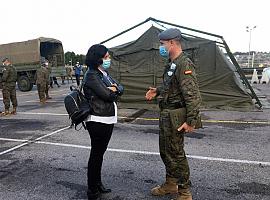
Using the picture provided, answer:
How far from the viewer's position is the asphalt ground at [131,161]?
379cm

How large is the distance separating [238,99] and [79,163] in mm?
6725

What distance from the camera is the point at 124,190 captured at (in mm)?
3789

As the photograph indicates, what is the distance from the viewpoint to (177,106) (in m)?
3.26

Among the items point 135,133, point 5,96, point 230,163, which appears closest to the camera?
point 230,163

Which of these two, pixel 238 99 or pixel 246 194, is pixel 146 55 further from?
pixel 246 194

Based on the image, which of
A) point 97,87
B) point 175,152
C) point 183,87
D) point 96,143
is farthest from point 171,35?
point 96,143

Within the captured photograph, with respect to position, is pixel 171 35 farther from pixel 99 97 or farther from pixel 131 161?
pixel 131 161

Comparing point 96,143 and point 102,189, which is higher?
point 96,143

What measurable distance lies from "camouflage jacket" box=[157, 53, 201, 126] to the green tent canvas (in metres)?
6.91

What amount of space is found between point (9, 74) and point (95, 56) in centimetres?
726

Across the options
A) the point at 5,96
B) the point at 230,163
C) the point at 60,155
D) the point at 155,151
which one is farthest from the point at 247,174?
the point at 5,96

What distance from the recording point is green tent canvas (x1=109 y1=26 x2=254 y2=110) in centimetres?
988

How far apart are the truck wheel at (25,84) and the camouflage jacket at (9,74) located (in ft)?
29.5

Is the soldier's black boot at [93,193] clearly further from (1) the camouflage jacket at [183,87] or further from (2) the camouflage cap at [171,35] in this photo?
(2) the camouflage cap at [171,35]
